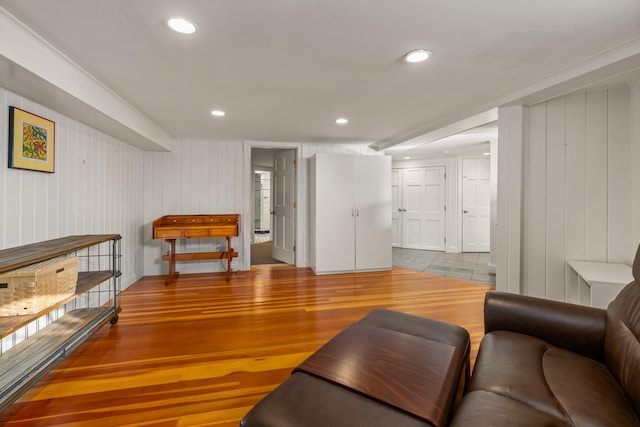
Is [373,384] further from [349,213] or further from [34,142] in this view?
[349,213]

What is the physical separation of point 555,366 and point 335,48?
6.65 feet

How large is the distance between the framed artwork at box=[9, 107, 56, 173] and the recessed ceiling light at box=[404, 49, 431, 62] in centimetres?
271

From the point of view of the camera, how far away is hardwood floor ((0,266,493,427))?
1563 millimetres

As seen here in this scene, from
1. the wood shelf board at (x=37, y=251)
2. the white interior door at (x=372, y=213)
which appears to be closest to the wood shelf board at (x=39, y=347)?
the wood shelf board at (x=37, y=251)

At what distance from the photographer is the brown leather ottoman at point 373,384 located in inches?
36.8

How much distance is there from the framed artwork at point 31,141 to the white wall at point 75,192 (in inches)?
1.6

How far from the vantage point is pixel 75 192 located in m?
2.67

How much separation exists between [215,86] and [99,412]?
2356mm

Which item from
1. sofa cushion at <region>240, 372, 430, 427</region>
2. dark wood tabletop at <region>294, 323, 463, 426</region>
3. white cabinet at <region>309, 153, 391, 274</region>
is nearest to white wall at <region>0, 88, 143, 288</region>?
sofa cushion at <region>240, 372, 430, 427</region>

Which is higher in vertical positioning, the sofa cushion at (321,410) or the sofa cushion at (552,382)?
the sofa cushion at (552,382)

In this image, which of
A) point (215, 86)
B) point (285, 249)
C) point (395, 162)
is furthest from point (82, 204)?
point (395, 162)

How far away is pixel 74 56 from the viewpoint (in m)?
1.91

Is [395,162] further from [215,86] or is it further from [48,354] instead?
[48,354]

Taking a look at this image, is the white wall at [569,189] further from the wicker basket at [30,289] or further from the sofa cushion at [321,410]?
the wicker basket at [30,289]
